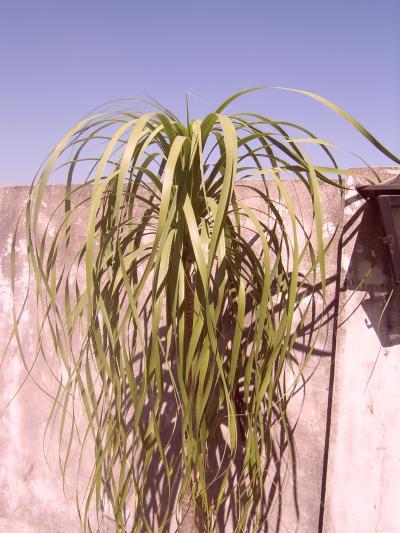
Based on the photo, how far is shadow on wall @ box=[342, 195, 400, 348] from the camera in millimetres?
1312

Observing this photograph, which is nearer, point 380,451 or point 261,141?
point 261,141

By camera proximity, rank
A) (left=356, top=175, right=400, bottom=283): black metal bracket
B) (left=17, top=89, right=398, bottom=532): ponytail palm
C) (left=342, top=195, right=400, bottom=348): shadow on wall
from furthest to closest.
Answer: (left=342, top=195, right=400, bottom=348): shadow on wall < (left=356, top=175, right=400, bottom=283): black metal bracket < (left=17, top=89, right=398, bottom=532): ponytail palm

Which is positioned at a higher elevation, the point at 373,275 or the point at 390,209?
the point at 390,209

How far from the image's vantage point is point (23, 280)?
1.54 metres

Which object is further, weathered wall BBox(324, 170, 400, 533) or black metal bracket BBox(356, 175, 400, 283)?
weathered wall BBox(324, 170, 400, 533)

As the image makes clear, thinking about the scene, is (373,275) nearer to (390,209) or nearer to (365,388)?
(390,209)

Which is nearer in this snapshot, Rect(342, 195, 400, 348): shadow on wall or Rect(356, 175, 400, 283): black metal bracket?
Rect(356, 175, 400, 283): black metal bracket

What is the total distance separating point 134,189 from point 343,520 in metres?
1.01

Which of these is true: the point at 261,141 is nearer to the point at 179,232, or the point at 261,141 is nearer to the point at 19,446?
the point at 179,232

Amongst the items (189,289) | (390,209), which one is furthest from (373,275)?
(189,289)

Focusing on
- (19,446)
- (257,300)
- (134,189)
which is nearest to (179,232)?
(134,189)

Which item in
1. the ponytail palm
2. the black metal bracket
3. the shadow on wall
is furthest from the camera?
the shadow on wall

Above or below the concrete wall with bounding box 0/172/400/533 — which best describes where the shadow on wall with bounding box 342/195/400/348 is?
above

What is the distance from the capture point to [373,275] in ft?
4.33
